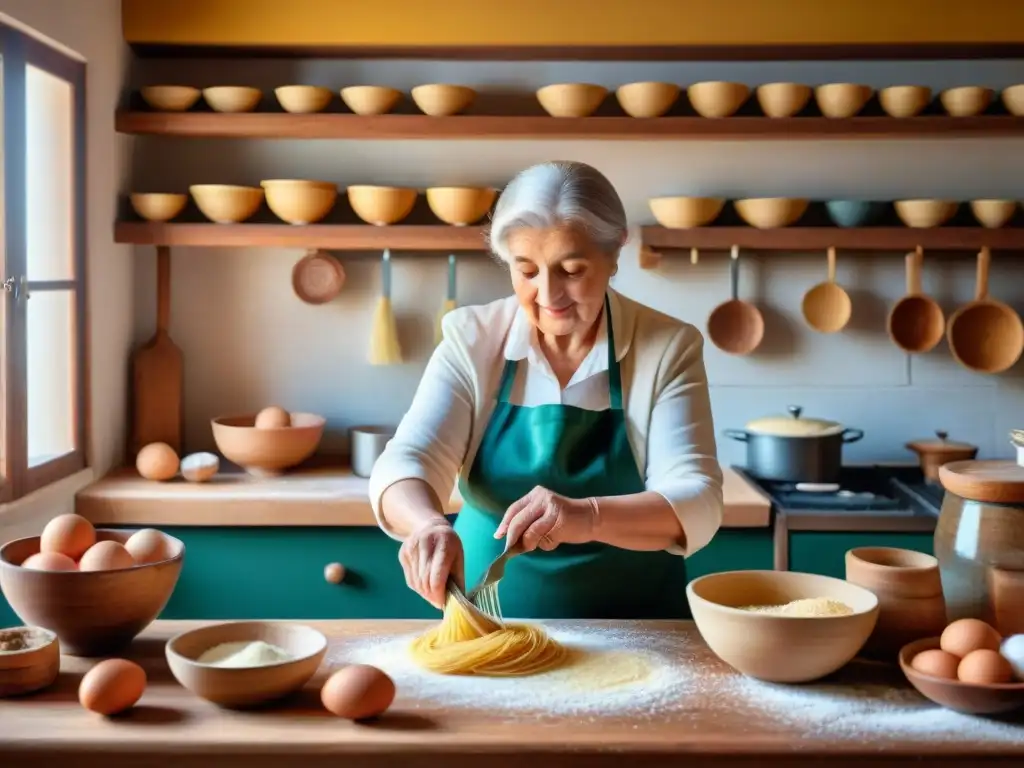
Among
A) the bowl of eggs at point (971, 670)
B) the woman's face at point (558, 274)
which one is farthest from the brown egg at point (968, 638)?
the woman's face at point (558, 274)

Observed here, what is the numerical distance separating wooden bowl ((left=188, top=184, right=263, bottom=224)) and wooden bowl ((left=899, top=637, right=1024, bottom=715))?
2.27 meters

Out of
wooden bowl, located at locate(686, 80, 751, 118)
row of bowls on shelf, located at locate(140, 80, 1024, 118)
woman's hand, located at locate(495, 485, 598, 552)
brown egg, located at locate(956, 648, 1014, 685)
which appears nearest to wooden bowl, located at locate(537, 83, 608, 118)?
row of bowls on shelf, located at locate(140, 80, 1024, 118)

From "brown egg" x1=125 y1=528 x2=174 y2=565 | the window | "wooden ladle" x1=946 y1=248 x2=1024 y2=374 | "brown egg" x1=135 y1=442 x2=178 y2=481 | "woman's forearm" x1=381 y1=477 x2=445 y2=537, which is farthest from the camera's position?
"wooden ladle" x1=946 y1=248 x2=1024 y2=374

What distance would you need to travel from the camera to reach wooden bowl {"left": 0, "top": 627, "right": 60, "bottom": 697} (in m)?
1.43

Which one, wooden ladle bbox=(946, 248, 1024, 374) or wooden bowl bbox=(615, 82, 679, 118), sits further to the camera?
wooden ladle bbox=(946, 248, 1024, 374)

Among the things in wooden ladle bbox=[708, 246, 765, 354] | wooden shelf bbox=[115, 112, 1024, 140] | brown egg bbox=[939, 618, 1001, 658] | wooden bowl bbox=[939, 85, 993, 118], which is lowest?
brown egg bbox=[939, 618, 1001, 658]

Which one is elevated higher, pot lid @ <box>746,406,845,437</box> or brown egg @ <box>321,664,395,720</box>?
pot lid @ <box>746,406,845,437</box>

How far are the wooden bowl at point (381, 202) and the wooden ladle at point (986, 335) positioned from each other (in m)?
1.56

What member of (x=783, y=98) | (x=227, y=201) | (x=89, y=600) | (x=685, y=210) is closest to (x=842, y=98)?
(x=783, y=98)

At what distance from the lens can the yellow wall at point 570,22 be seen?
313 centimetres

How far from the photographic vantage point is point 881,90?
3.19 m

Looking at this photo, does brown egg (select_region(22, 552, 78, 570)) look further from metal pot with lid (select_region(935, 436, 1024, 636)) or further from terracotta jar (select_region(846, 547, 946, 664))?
metal pot with lid (select_region(935, 436, 1024, 636))

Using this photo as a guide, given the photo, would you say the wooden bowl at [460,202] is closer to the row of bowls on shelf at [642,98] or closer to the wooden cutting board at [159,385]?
the row of bowls on shelf at [642,98]

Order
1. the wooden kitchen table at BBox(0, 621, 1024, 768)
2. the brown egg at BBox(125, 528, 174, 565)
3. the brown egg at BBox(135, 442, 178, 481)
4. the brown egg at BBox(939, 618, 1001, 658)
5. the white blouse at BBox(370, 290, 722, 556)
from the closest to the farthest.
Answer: the wooden kitchen table at BBox(0, 621, 1024, 768) < the brown egg at BBox(939, 618, 1001, 658) < the brown egg at BBox(125, 528, 174, 565) < the white blouse at BBox(370, 290, 722, 556) < the brown egg at BBox(135, 442, 178, 481)
